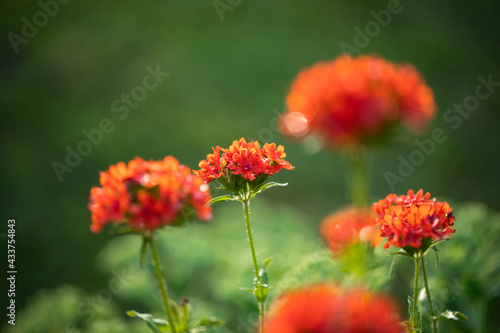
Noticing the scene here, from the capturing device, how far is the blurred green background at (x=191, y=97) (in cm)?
244

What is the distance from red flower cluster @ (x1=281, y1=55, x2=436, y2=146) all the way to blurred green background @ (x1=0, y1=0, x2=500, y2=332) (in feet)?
2.02

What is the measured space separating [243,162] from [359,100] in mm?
557

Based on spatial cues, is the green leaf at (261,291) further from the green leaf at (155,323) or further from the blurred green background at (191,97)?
the blurred green background at (191,97)

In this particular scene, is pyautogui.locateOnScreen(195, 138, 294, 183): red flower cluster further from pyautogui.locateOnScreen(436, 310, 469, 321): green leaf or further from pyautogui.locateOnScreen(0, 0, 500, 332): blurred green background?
pyautogui.locateOnScreen(0, 0, 500, 332): blurred green background

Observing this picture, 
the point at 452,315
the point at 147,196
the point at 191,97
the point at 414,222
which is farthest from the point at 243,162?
the point at 191,97

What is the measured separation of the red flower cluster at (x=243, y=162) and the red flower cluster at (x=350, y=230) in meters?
0.22

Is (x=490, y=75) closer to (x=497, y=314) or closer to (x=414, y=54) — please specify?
(x=414, y=54)

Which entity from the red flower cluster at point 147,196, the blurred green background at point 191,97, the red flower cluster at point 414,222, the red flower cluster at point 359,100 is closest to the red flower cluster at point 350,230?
the red flower cluster at point 414,222

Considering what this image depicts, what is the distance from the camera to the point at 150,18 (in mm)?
3695

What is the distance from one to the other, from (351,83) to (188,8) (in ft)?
9.76

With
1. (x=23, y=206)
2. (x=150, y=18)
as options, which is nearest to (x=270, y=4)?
(x=150, y=18)

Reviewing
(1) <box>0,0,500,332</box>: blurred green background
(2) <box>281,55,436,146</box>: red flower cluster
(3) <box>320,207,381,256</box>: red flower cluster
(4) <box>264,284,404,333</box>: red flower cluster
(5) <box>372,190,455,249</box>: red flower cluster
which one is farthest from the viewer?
(1) <box>0,0,500,332</box>: blurred green background

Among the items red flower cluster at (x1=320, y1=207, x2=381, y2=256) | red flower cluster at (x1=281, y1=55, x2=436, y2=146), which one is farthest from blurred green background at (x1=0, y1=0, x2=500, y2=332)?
red flower cluster at (x1=281, y1=55, x2=436, y2=146)

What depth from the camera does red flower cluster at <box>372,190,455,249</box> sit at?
2.32 ft
